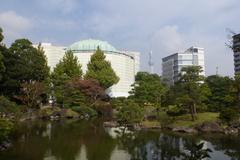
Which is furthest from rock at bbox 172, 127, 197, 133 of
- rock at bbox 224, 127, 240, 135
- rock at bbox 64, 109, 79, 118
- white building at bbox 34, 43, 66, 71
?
white building at bbox 34, 43, 66, 71

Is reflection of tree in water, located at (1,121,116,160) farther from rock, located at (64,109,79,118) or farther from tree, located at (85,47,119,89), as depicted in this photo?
tree, located at (85,47,119,89)

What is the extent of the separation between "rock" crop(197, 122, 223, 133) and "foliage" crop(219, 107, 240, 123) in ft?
3.00

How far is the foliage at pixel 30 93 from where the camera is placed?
145 ft

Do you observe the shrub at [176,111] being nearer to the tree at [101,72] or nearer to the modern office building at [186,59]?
the tree at [101,72]

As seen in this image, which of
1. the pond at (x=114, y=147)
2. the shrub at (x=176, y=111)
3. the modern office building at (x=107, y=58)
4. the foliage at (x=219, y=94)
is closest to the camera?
the pond at (x=114, y=147)

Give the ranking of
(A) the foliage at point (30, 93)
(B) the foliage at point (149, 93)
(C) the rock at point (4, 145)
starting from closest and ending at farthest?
1. (C) the rock at point (4, 145)
2. (B) the foliage at point (149, 93)
3. (A) the foliage at point (30, 93)

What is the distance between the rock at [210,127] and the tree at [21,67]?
983 inches

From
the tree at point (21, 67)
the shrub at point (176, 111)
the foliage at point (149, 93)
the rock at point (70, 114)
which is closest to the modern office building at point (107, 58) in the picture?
the tree at point (21, 67)

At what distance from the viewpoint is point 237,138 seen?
26672 mm

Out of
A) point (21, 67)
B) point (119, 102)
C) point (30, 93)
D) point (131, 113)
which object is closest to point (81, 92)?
point (119, 102)

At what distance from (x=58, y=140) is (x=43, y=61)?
95.6ft

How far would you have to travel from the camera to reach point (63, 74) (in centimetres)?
5462

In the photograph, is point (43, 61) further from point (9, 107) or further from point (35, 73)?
point (9, 107)

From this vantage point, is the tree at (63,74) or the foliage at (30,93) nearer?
the foliage at (30,93)
